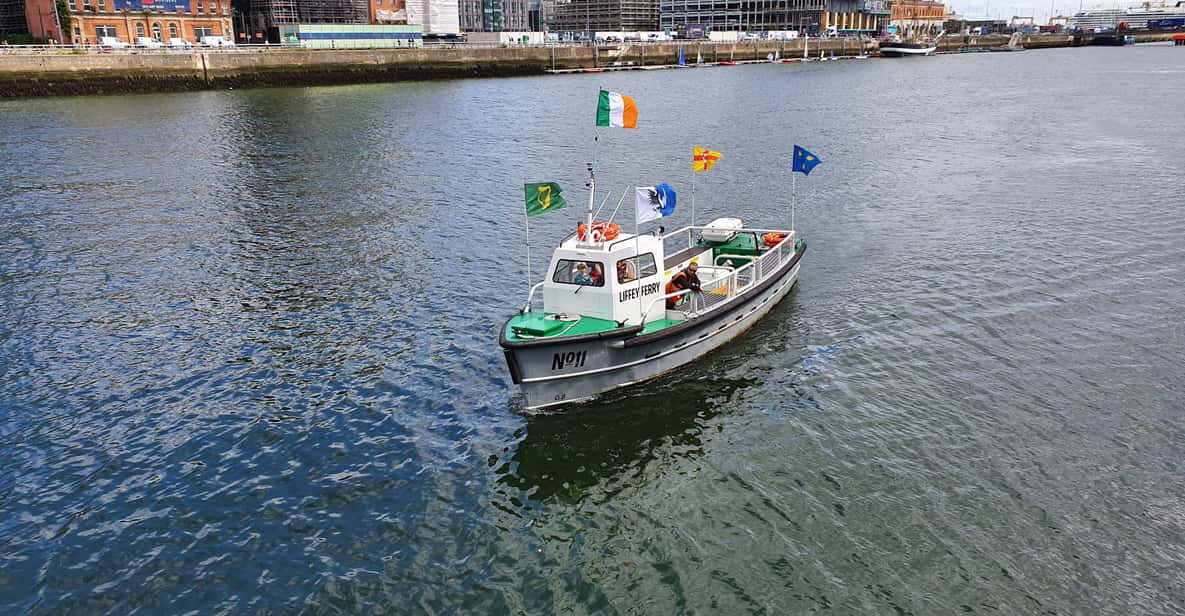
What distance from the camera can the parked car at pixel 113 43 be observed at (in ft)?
313

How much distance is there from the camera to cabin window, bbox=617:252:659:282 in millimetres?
20094

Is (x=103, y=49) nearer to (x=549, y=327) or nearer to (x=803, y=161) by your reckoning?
(x=803, y=161)

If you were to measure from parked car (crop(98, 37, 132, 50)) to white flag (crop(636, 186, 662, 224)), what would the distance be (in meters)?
97.3

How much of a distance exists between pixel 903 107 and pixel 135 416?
81.6 metres

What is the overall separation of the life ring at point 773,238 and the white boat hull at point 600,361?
19.5ft

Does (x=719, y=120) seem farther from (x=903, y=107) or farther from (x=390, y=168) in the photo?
(x=390, y=168)

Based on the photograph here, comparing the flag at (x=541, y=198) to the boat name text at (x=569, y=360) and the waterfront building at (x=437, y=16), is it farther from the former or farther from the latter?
the waterfront building at (x=437, y=16)

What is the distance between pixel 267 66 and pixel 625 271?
306 feet

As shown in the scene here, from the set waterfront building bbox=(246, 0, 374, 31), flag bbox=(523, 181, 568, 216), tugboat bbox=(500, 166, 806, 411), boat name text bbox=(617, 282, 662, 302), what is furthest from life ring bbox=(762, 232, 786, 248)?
waterfront building bbox=(246, 0, 374, 31)

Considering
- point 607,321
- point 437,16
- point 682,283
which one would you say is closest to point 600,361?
point 607,321

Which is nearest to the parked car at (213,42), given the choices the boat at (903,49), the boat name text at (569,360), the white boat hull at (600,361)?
the white boat hull at (600,361)

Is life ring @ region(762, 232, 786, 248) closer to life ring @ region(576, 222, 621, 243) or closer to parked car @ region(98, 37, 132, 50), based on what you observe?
life ring @ region(576, 222, 621, 243)

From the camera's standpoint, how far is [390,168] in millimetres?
51375

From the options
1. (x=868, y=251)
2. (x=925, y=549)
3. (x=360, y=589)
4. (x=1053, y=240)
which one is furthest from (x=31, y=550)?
(x=1053, y=240)
